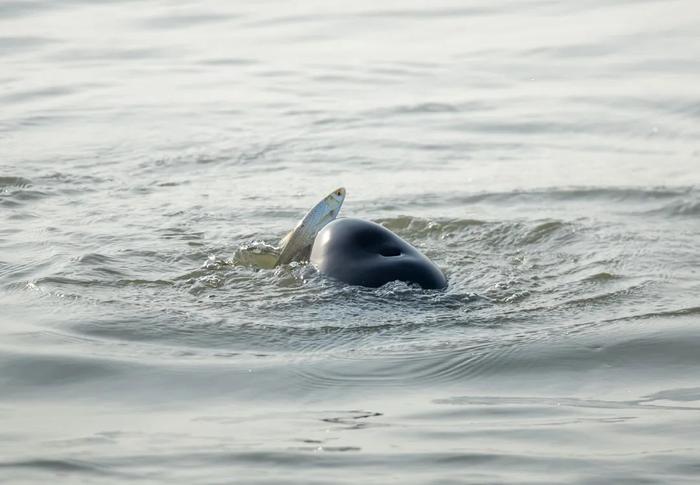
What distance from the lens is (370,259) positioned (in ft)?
18.7

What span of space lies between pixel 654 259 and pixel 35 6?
1028cm

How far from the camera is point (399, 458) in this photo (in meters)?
3.86

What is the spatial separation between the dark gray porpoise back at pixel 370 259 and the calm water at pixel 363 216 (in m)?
0.07

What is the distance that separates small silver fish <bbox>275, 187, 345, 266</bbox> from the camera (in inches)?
242

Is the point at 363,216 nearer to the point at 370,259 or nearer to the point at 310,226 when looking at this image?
the point at 310,226

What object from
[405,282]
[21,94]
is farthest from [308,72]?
[405,282]

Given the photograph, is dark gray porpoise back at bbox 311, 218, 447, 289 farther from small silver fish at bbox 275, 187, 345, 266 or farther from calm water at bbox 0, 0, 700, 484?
small silver fish at bbox 275, 187, 345, 266

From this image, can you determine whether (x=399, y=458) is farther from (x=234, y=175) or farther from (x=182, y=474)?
(x=234, y=175)

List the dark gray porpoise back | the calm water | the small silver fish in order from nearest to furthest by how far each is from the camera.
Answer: the calm water < the dark gray porpoise back < the small silver fish

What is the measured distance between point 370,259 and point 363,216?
80.0 inches

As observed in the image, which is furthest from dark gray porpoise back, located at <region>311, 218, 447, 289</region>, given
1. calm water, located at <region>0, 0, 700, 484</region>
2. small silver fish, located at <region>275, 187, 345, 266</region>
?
small silver fish, located at <region>275, 187, 345, 266</region>

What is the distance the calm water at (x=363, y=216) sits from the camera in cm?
407

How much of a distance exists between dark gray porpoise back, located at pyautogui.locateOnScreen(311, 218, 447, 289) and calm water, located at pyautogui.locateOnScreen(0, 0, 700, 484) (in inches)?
2.9

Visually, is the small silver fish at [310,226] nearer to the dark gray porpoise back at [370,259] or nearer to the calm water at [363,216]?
the calm water at [363,216]
